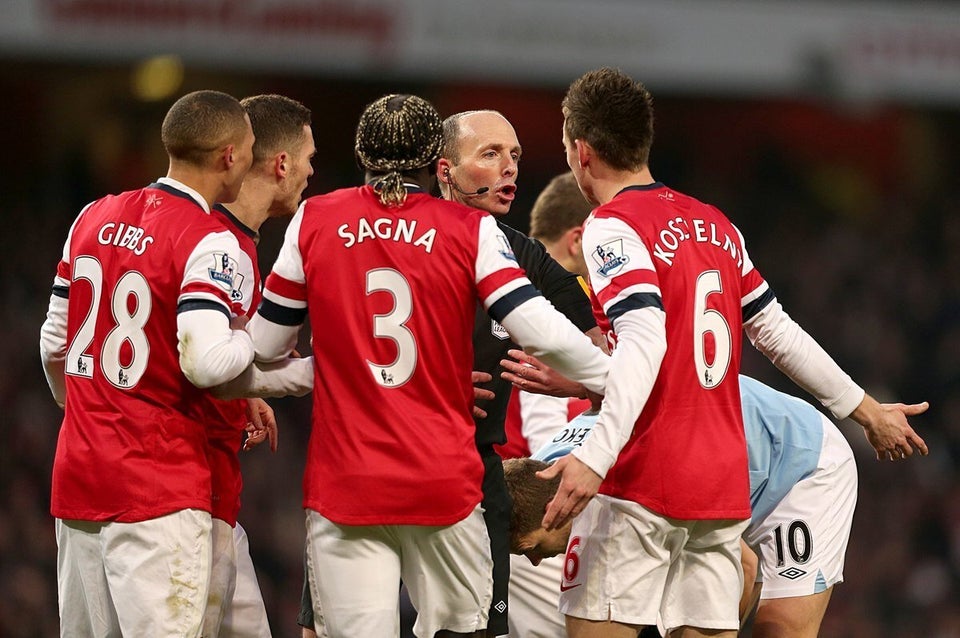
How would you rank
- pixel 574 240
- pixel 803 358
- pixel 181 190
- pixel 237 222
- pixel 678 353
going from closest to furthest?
pixel 678 353 → pixel 181 190 → pixel 803 358 → pixel 237 222 → pixel 574 240

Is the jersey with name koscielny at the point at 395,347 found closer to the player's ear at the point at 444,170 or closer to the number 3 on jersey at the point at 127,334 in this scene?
the number 3 on jersey at the point at 127,334

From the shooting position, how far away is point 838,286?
15.0m

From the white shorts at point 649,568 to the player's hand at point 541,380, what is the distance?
311mm

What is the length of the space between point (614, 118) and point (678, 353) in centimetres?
71

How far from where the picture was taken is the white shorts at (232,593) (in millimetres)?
3896

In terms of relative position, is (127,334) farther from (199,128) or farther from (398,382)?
(398,382)

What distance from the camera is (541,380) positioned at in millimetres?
3678

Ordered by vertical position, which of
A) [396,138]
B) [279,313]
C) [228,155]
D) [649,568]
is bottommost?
[649,568]

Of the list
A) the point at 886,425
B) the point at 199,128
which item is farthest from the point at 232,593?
the point at 886,425

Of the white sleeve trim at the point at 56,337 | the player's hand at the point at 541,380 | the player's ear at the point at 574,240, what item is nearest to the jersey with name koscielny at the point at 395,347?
the player's hand at the point at 541,380

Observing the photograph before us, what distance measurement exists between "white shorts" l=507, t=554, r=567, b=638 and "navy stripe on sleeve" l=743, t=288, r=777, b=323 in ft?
4.53

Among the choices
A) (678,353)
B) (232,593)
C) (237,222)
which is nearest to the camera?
(678,353)

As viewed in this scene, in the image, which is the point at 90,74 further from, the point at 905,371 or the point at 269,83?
the point at 905,371

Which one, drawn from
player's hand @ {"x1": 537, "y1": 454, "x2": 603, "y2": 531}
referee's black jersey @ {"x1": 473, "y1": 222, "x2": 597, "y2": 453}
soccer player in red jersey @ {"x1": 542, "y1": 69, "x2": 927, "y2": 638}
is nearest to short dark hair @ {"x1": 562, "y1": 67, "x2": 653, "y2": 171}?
soccer player in red jersey @ {"x1": 542, "y1": 69, "x2": 927, "y2": 638}
